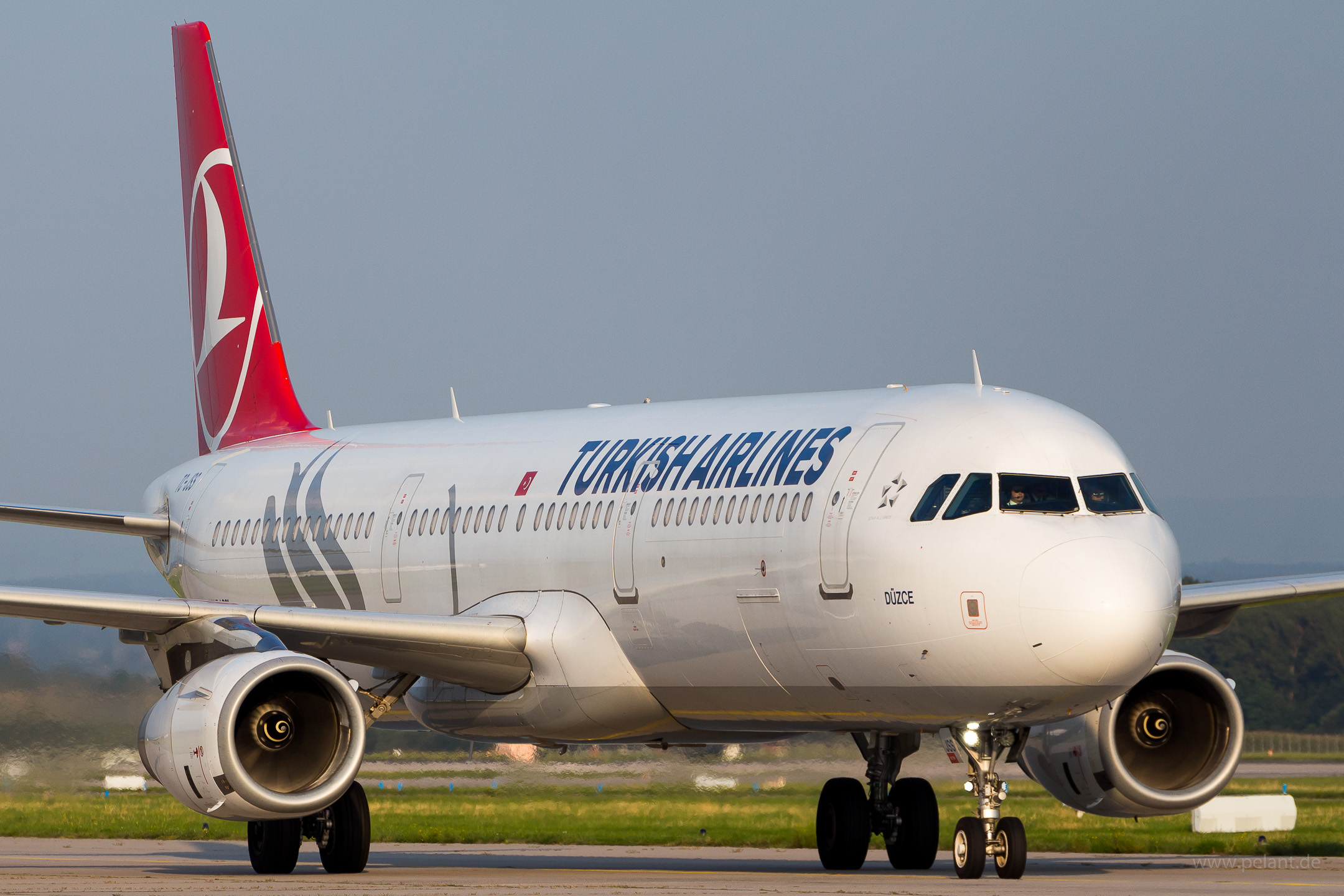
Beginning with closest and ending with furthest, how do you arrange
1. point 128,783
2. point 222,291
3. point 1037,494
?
point 1037,494 < point 222,291 < point 128,783

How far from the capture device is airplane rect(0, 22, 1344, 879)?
14766 mm

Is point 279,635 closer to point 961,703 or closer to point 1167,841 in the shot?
point 961,703

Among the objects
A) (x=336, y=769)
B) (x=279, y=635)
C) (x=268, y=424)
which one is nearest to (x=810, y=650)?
(x=336, y=769)

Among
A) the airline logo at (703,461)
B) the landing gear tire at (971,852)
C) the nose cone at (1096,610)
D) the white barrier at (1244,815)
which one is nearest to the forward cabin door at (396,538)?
the airline logo at (703,461)

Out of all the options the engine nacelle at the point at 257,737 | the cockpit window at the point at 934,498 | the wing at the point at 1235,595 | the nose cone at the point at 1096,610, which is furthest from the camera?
the wing at the point at 1235,595

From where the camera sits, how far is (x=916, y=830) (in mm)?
19094

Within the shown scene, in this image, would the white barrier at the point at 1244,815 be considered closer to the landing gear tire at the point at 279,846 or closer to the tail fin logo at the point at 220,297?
the landing gear tire at the point at 279,846

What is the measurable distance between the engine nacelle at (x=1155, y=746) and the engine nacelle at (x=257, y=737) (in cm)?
610

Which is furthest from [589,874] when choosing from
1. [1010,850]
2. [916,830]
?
[1010,850]

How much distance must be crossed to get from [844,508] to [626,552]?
2828mm

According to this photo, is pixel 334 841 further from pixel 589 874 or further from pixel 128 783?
pixel 128 783

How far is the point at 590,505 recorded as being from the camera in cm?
1862

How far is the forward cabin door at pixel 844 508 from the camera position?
15.5 m

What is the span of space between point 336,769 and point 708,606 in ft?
10.6
